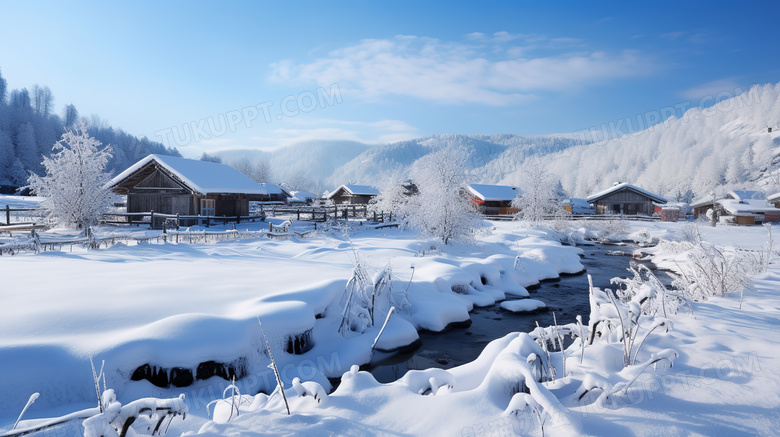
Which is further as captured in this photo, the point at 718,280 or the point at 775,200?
the point at 775,200

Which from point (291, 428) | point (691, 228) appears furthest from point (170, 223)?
point (691, 228)

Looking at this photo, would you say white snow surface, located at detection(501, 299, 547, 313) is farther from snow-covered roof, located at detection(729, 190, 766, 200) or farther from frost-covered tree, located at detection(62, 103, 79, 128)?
frost-covered tree, located at detection(62, 103, 79, 128)

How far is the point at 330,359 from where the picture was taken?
7.16 m

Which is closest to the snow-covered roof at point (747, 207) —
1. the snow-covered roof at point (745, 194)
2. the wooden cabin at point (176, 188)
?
the snow-covered roof at point (745, 194)

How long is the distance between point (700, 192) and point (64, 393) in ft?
323

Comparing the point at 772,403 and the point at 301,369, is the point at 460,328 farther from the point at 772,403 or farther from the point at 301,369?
the point at 772,403

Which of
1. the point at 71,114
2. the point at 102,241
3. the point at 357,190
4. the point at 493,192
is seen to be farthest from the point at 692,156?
the point at 71,114

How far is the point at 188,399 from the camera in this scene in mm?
5109

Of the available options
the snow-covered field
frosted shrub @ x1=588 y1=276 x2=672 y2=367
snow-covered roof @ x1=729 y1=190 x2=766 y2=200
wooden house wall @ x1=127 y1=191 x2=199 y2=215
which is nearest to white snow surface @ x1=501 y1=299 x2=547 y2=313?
the snow-covered field

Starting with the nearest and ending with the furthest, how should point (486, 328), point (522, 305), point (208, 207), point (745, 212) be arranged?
point (486, 328), point (522, 305), point (208, 207), point (745, 212)

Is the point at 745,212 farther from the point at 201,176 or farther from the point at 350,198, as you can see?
the point at 201,176

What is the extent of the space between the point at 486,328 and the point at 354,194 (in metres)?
45.0

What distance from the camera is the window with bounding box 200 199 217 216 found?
27297 millimetres

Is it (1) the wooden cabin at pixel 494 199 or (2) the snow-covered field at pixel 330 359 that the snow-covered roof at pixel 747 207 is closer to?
(1) the wooden cabin at pixel 494 199
